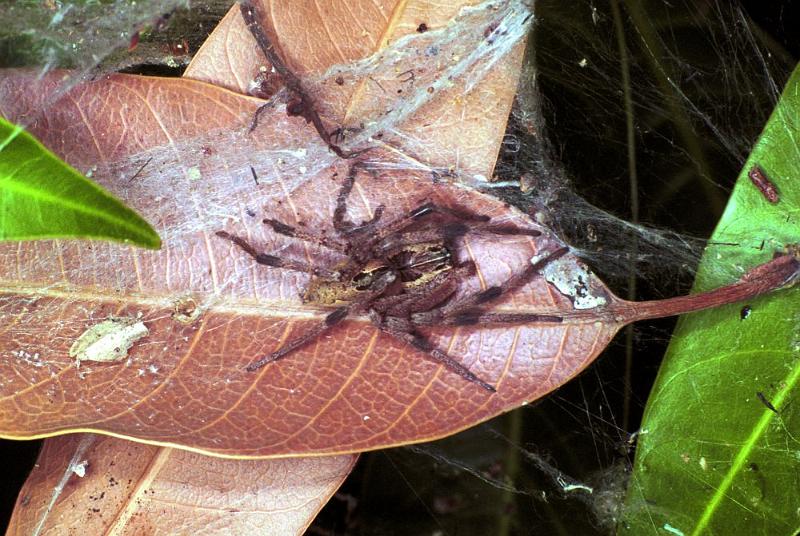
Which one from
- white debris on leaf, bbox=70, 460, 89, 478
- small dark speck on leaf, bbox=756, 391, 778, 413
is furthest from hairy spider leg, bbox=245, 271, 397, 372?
small dark speck on leaf, bbox=756, 391, 778, 413

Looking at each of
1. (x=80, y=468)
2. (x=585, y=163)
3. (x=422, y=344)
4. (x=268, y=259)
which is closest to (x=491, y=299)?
(x=422, y=344)

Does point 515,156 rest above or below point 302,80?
below

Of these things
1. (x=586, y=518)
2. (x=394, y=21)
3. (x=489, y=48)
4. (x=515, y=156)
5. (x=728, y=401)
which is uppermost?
(x=394, y=21)

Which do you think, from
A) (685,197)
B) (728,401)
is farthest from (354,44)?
(728,401)

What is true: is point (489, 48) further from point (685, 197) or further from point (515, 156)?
point (685, 197)

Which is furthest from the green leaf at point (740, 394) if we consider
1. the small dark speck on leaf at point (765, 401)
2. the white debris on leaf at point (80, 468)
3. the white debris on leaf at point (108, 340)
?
the white debris on leaf at point (80, 468)

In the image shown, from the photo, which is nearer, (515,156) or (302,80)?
(302,80)
